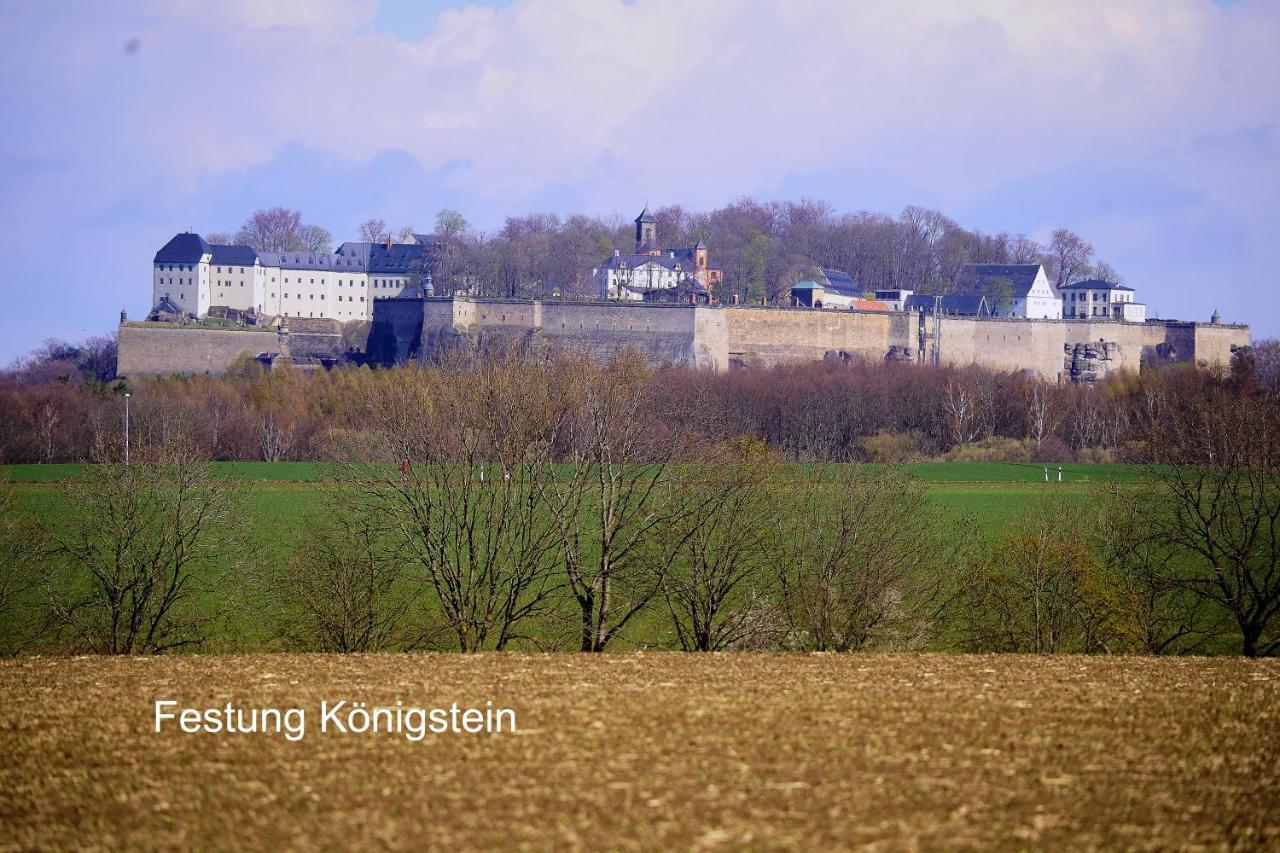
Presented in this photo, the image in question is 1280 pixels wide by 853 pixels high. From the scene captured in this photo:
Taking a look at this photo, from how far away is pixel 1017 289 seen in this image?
9081 cm

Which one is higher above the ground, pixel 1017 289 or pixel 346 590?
pixel 1017 289

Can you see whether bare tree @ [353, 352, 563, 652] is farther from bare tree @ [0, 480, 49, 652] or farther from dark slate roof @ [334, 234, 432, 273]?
dark slate roof @ [334, 234, 432, 273]

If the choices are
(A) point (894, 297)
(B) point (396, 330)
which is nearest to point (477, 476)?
(B) point (396, 330)

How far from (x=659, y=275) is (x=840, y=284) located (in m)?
11.3

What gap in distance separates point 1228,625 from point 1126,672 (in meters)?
9.86

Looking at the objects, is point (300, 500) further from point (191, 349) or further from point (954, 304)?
point (954, 304)

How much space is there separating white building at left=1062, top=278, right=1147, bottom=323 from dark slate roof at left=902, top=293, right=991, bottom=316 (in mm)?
15360

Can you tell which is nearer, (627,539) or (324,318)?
(627,539)

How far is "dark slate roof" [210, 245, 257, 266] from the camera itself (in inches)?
3506

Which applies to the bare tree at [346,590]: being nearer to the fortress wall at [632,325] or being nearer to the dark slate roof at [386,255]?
the fortress wall at [632,325]

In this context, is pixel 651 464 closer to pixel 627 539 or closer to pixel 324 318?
pixel 627 539

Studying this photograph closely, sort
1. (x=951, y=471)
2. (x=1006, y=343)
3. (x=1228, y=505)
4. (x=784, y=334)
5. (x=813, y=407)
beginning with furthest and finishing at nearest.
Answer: (x=1006, y=343), (x=784, y=334), (x=813, y=407), (x=951, y=471), (x=1228, y=505)

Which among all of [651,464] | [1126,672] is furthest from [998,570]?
[1126,672]

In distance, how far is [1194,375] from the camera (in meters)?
68.4
